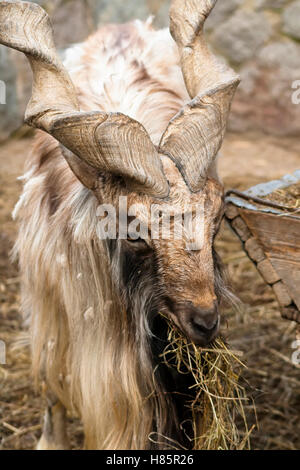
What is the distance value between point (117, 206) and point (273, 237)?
29.5 inches

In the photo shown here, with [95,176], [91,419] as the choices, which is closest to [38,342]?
[91,419]

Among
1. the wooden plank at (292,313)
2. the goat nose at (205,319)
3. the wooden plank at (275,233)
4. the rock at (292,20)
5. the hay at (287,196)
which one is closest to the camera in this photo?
the goat nose at (205,319)

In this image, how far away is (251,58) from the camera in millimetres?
7145

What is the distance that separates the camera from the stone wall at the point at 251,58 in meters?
6.97

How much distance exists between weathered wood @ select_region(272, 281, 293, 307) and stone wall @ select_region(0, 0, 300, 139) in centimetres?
442

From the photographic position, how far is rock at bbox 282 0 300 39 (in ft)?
22.7

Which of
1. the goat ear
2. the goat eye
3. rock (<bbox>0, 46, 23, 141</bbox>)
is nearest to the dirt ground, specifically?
the goat eye

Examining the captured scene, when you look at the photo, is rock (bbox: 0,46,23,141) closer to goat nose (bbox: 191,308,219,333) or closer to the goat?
the goat

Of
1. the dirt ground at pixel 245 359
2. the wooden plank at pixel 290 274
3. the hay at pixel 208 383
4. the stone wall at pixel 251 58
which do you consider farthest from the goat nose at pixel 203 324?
the stone wall at pixel 251 58

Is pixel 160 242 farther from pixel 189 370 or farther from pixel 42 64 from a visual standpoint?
pixel 42 64

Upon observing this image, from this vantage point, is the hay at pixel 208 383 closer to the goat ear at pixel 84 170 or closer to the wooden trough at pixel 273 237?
the wooden trough at pixel 273 237

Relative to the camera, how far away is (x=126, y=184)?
248 cm

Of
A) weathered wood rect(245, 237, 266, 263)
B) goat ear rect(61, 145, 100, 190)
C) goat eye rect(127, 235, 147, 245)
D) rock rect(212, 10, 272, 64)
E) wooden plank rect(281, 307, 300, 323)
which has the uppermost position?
rock rect(212, 10, 272, 64)

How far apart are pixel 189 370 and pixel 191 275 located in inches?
20.6
